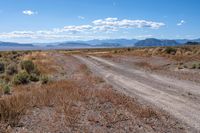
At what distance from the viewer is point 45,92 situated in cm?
1477

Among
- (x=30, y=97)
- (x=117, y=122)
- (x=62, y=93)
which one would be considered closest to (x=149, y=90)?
(x=62, y=93)

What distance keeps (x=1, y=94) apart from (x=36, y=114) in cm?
548

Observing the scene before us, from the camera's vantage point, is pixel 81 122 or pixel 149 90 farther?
pixel 149 90

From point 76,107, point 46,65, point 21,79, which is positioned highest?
point 76,107

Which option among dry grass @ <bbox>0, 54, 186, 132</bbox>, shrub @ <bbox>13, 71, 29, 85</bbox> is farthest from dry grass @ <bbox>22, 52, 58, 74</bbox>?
dry grass @ <bbox>0, 54, 186, 132</bbox>

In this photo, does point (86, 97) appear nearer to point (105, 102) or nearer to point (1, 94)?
point (105, 102)

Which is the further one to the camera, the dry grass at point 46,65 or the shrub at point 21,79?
the dry grass at point 46,65

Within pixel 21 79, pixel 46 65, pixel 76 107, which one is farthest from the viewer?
pixel 46 65

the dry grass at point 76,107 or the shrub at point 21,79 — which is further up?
the dry grass at point 76,107

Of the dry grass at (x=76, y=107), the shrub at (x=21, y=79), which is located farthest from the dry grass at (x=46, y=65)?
the dry grass at (x=76, y=107)

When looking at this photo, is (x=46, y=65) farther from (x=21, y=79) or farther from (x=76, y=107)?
(x=76, y=107)

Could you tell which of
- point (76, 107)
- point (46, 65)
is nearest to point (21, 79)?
point (76, 107)

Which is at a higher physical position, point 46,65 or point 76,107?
point 76,107

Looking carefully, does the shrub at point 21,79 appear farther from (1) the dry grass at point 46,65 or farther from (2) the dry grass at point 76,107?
(1) the dry grass at point 46,65
